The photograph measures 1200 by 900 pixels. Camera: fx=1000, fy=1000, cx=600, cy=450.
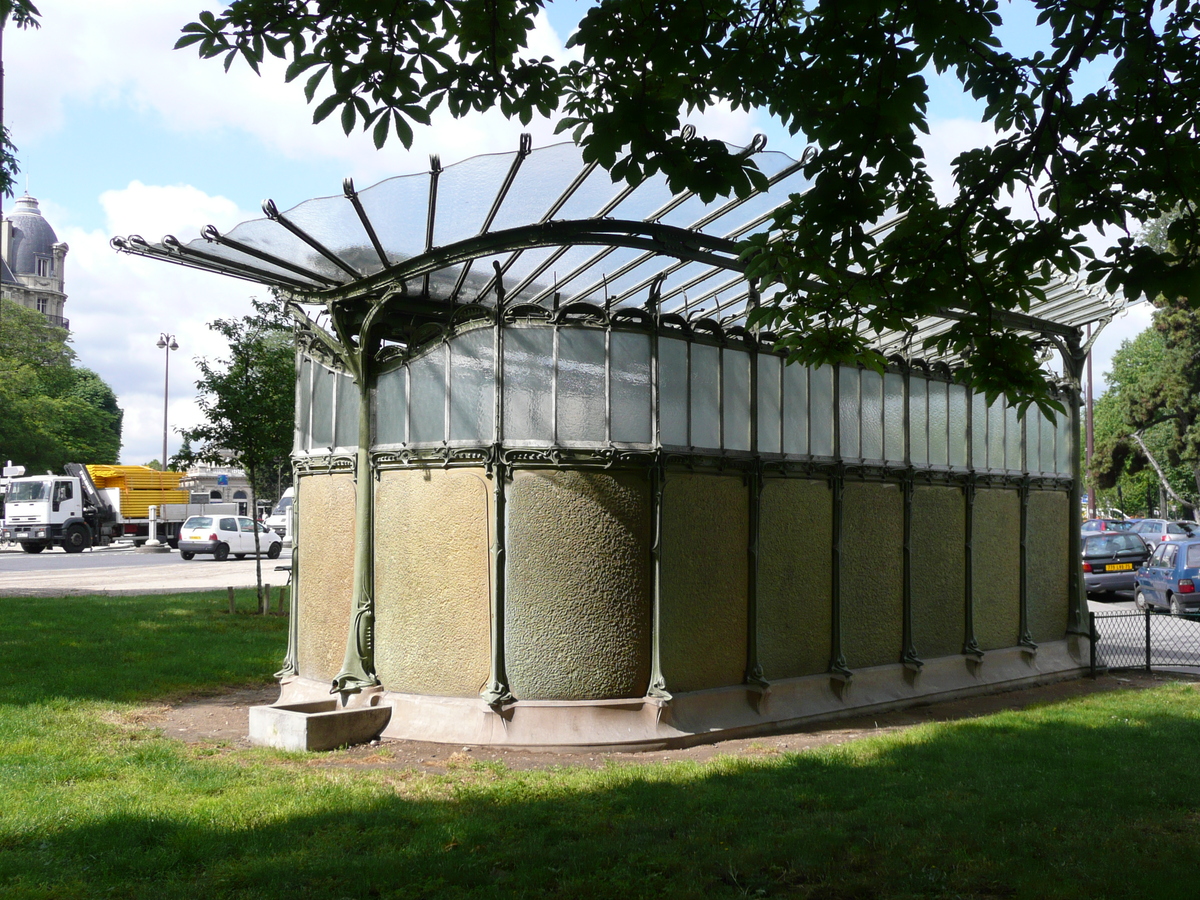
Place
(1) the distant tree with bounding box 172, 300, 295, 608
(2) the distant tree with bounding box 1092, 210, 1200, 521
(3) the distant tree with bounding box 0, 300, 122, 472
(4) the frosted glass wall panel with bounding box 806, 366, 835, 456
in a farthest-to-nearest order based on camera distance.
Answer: (3) the distant tree with bounding box 0, 300, 122, 472, (2) the distant tree with bounding box 1092, 210, 1200, 521, (1) the distant tree with bounding box 172, 300, 295, 608, (4) the frosted glass wall panel with bounding box 806, 366, 835, 456

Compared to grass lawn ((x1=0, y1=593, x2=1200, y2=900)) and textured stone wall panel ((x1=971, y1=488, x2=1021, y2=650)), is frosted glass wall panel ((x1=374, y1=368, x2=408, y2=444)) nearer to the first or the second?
grass lawn ((x1=0, y1=593, x2=1200, y2=900))

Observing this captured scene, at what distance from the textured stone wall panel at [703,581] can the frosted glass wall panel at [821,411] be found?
1393 millimetres

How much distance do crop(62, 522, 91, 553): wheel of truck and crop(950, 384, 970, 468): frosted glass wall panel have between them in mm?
40436

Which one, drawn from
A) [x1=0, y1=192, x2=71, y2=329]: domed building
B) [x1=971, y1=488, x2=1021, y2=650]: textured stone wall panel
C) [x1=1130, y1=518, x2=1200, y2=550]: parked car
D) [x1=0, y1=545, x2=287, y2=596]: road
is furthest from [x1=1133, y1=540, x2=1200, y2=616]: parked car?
[x1=0, y1=192, x2=71, y2=329]: domed building

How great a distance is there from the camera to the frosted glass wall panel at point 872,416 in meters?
12.2

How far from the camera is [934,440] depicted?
43.0 ft

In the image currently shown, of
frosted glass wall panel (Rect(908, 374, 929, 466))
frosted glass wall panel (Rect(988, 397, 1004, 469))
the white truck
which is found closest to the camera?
frosted glass wall panel (Rect(908, 374, 929, 466))

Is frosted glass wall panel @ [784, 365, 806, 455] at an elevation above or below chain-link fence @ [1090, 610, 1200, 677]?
above

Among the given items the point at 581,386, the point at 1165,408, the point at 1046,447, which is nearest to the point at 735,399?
the point at 581,386

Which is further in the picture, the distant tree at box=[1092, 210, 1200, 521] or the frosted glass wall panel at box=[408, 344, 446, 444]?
the distant tree at box=[1092, 210, 1200, 521]

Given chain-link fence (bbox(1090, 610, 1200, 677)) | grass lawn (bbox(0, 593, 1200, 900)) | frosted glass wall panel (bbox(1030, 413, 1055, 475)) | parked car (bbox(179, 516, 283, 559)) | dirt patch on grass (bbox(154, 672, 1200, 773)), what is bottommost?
chain-link fence (bbox(1090, 610, 1200, 677))

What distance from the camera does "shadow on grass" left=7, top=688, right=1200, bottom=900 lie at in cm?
569

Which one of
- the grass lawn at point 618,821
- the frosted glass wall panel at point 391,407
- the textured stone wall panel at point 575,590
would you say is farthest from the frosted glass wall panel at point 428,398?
the grass lawn at point 618,821

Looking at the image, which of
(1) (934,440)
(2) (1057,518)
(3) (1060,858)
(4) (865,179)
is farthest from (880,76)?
(2) (1057,518)
